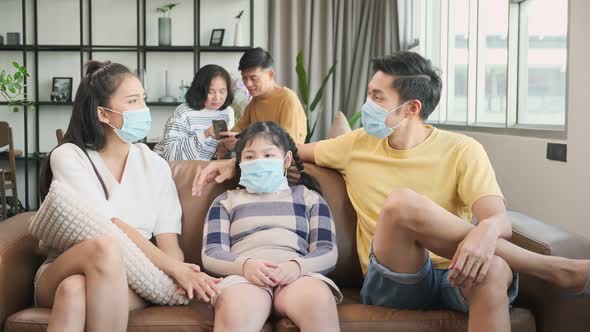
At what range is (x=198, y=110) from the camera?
12.0ft

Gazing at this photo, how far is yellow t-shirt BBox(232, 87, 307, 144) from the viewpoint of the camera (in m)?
3.62

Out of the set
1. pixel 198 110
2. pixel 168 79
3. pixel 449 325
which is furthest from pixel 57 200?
pixel 168 79

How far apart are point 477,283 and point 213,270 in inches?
28.2

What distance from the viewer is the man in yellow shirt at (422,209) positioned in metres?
1.66

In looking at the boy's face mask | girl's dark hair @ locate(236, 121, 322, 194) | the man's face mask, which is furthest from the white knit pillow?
the man's face mask

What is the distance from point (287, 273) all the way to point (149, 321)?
38 cm

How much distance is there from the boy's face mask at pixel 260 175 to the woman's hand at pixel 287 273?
0.31 metres

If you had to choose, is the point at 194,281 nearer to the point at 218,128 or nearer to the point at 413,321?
the point at 413,321

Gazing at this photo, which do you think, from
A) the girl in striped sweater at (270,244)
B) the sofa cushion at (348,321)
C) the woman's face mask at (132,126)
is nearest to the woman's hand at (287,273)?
the girl in striped sweater at (270,244)

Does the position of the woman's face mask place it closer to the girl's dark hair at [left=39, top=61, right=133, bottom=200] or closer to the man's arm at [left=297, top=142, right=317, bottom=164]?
the girl's dark hair at [left=39, top=61, right=133, bottom=200]

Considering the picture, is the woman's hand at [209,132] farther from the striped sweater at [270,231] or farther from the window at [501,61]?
the window at [501,61]

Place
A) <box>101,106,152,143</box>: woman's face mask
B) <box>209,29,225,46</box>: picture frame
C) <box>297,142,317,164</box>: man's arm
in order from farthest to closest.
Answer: <box>209,29,225,46</box>: picture frame < <box>297,142,317,164</box>: man's arm < <box>101,106,152,143</box>: woman's face mask

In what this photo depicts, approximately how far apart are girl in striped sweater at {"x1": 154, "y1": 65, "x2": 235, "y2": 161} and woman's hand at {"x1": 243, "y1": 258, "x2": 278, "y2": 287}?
5.49 ft

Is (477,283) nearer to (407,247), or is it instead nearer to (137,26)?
(407,247)
